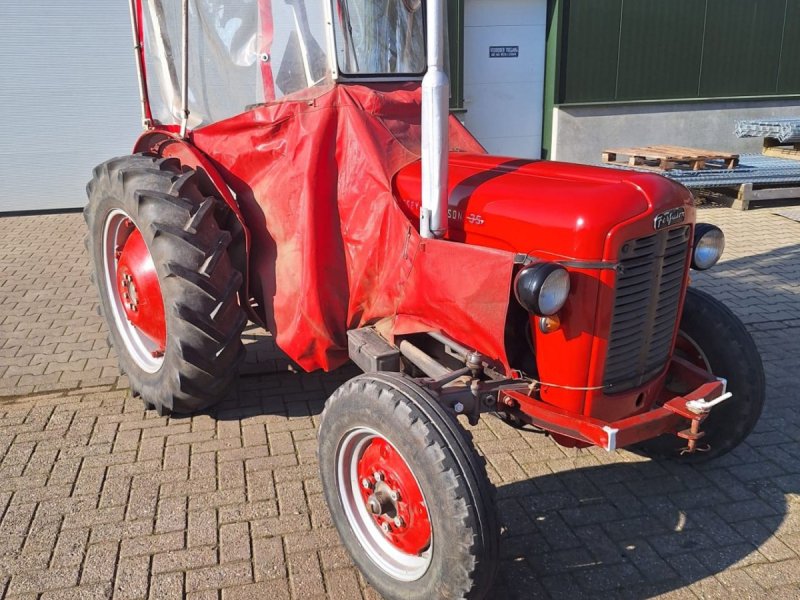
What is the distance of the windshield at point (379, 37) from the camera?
321 centimetres

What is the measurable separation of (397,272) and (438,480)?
3.20ft

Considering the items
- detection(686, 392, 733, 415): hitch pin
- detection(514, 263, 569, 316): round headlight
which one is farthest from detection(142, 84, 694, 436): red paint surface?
detection(686, 392, 733, 415): hitch pin

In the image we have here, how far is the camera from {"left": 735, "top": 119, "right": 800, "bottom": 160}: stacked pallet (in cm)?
949

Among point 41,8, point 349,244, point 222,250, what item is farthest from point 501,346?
point 41,8

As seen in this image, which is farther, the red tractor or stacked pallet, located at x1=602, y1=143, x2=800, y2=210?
stacked pallet, located at x1=602, y1=143, x2=800, y2=210

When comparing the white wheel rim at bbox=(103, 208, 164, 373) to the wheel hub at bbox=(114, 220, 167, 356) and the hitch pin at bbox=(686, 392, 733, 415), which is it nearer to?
the wheel hub at bbox=(114, 220, 167, 356)

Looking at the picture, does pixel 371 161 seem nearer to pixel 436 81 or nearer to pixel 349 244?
pixel 349 244

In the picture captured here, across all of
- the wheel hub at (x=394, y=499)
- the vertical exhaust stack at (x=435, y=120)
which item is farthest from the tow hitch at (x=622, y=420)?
the vertical exhaust stack at (x=435, y=120)

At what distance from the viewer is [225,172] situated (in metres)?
3.57

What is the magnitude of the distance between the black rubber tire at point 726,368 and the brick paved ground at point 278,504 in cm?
24

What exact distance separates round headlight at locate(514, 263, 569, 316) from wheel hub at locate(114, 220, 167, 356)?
2.01m

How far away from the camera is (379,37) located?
336 centimetres

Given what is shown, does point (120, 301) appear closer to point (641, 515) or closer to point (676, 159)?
point (641, 515)

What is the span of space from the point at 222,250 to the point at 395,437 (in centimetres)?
142
